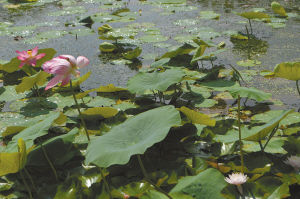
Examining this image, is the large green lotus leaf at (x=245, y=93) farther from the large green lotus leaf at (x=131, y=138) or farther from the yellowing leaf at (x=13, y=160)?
the yellowing leaf at (x=13, y=160)

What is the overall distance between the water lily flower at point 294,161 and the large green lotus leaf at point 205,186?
432mm

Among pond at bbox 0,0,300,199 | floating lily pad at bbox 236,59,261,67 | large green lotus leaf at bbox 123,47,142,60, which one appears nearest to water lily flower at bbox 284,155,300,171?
pond at bbox 0,0,300,199

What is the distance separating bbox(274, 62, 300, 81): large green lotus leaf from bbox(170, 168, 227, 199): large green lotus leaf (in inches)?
32.0

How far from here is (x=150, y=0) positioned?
4836 mm

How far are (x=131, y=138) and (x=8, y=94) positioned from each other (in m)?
1.40

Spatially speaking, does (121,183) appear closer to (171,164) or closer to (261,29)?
(171,164)

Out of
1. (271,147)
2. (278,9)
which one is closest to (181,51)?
(271,147)

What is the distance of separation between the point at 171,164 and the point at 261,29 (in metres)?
2.36

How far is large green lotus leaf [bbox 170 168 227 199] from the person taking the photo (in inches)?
41.1

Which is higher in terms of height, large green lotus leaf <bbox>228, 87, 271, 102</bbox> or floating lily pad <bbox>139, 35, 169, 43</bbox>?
large green lotus leaf <bbox>228, 87, 271, 102</bbox>

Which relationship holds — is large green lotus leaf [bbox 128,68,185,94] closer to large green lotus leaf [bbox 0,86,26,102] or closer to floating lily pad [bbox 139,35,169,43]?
large green lotus leaf [bbox 0,86,26,102]

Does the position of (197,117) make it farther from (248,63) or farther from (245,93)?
(248,63)

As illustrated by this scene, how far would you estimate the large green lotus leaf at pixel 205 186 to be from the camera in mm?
1043

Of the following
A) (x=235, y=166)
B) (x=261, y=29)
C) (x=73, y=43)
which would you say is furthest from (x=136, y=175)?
(x=261, y=29)
